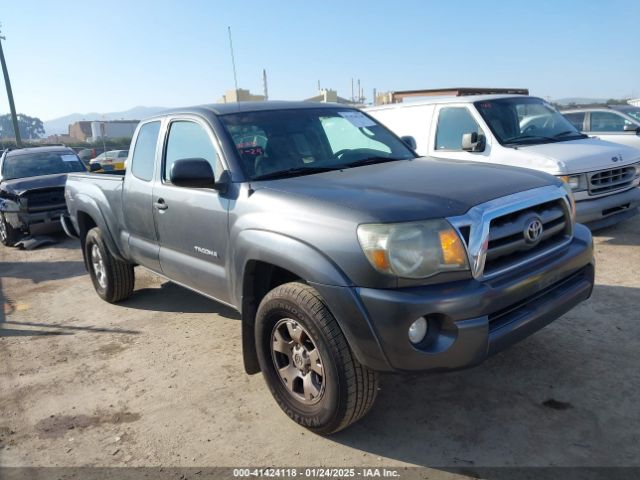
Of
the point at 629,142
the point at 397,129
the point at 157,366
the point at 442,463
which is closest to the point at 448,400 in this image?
the point at 442,463

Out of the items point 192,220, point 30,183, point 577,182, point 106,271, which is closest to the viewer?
point 192,220

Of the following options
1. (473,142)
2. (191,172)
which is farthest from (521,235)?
(473,142)

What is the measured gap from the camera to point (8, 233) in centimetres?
916

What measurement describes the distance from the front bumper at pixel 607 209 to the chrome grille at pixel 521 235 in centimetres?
335

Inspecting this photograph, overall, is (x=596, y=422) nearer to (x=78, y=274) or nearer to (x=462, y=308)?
(x=462, y=308)

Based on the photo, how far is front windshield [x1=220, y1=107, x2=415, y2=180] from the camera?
339cm

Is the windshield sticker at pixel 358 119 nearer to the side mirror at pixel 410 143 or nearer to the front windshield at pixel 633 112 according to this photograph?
the side mirror at pixel 410 143

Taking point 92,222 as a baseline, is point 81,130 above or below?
below

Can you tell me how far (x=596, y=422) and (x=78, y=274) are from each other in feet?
20.6

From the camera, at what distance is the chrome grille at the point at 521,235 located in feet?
8.58

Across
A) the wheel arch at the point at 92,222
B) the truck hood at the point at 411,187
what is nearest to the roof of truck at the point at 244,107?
the truck hood at the point at 411,187

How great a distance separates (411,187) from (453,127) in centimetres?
463

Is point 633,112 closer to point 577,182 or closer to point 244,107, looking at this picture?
point 577,182

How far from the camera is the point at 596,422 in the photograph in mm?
2799
